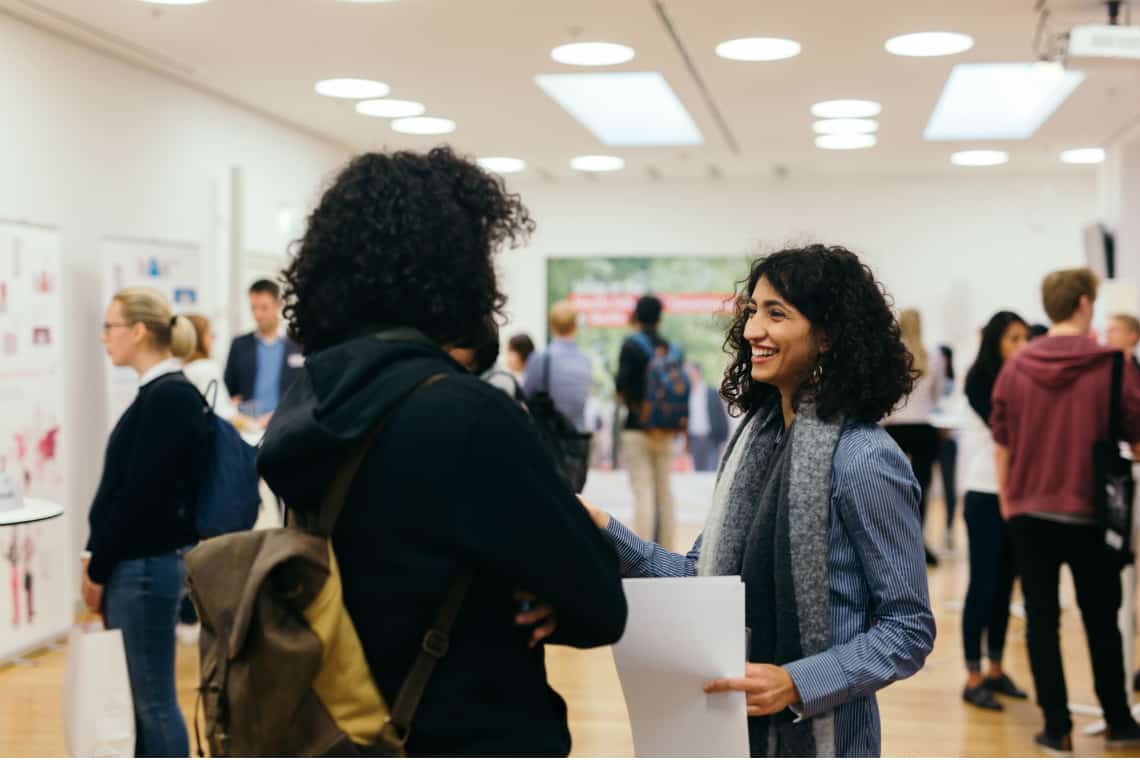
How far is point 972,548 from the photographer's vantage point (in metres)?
5.51

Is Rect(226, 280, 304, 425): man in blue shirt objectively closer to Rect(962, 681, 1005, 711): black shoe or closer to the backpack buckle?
Rect(962, 681, 1005, 711): black shoe

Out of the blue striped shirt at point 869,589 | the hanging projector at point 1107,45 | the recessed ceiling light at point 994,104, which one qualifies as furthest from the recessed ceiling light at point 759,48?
the blue striped shirt at point 869,589

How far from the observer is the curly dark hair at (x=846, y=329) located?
202 centimetres

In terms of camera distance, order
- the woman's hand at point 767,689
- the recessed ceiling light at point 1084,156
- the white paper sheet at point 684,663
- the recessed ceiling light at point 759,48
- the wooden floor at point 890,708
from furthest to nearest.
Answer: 1. the recessed ceiling light at point 1084,156
2. the recessed ceiling light at point 759,48
3. the wooden floor at point 890,708
4. the woman's hand at point 767,689
5. the white paper sheet at point 684,663

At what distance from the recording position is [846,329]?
2.04 m

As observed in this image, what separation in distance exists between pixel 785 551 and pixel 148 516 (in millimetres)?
2139

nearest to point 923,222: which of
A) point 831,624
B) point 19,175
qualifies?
point 19,175

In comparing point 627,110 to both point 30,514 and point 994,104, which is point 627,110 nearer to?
point 994,104

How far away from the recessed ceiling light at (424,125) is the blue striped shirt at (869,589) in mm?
7703

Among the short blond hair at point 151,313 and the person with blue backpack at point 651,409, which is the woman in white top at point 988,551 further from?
the short blond hair at point 151,313

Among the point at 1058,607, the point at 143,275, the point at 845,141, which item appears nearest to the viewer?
the point at 1058,607

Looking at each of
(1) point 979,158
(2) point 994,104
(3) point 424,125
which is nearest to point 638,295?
(1) point 979,158

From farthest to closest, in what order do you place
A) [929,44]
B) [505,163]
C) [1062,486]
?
1. [505,163]
2. [929,44]
3. [1062,486]

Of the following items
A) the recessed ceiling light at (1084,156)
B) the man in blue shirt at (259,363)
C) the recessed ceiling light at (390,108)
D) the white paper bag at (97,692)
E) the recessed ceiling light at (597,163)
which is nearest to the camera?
the white paper bag at (97,692)
